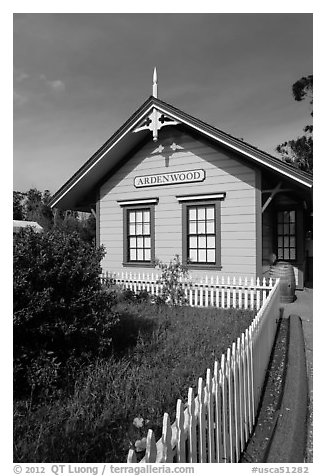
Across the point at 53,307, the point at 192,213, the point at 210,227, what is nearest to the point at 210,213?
the point at 210,227

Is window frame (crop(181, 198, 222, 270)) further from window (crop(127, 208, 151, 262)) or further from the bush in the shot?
the bush

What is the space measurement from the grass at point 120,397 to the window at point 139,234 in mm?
4906

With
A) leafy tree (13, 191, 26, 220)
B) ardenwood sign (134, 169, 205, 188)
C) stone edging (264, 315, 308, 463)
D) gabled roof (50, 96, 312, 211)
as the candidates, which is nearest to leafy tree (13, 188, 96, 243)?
leafy tree (13, 191, 26, 220)

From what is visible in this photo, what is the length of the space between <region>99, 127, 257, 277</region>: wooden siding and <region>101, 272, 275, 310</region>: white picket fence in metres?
0.55

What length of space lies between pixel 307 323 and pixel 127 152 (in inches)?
289

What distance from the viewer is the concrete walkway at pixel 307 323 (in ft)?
10.2

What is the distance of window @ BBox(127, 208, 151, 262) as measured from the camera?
1044 centimetres

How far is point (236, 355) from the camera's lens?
2.93m

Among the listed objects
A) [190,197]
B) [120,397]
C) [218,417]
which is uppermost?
[190,197]

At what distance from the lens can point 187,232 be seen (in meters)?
9.63

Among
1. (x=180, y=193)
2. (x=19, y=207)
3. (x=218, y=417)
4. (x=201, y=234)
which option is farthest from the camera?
(x=19, y=207)

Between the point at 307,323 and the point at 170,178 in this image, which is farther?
the point at 170,178

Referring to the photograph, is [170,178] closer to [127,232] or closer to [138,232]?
[138,232]
